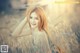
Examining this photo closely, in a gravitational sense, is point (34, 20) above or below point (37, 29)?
above

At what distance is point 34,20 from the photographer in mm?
1824

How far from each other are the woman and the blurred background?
5 centimetres

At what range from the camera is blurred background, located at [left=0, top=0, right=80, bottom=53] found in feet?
5.80

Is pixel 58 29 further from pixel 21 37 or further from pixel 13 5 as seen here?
pixel 13 5

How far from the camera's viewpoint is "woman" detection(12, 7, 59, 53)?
179 cm

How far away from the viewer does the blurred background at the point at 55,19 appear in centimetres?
177

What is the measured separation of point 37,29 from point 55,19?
232 mm

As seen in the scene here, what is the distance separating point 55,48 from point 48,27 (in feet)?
0.81

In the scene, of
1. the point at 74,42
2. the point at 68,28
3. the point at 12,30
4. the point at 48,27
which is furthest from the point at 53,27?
the point at 12,30

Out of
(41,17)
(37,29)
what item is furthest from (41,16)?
(37,29)

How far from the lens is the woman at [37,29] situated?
1793 millimetres

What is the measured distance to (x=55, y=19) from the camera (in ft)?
5.90

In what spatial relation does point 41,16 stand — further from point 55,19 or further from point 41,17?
point 55,19

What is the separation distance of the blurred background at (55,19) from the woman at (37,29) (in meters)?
0.05
